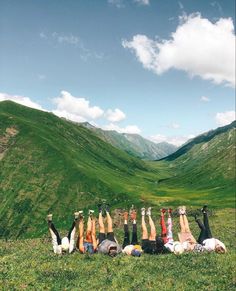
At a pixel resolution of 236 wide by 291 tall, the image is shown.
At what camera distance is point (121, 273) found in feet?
74.2

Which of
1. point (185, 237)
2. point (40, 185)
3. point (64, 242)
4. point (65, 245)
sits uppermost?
point (40, 185)

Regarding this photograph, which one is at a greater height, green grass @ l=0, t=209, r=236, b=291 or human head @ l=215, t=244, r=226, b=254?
human head @ l=215, t=244, r=226, b=254

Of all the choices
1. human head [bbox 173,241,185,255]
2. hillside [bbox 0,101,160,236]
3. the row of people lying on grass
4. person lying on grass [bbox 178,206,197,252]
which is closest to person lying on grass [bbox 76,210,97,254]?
the row of people lying on grass

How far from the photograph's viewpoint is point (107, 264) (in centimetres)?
2475

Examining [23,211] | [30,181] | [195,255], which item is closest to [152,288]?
[195,255]

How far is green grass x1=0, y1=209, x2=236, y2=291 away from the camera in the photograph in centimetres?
2055

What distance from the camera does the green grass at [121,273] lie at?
2055 cm

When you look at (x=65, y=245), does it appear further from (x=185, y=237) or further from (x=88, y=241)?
(x=185, y=237)

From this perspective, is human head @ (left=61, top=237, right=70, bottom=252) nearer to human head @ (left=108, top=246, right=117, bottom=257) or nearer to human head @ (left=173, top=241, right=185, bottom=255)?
human head @ (left=108, top=246, right=117, bottom=257)

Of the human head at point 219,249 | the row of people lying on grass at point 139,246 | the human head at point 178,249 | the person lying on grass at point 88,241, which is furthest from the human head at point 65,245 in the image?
the human head at point 219,249

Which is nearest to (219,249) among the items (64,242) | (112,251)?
(112,251)

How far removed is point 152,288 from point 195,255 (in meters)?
7.36

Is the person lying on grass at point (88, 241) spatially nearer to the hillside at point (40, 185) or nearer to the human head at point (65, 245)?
the human head at point (65, 245)

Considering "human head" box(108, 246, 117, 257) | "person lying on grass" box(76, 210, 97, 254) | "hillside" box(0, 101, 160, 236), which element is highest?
"hillside" box(0, 101, 160, 236)
